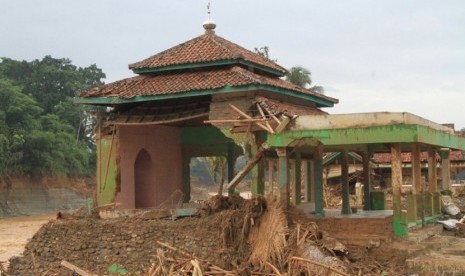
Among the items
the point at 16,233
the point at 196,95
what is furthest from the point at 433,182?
the point at 16,233

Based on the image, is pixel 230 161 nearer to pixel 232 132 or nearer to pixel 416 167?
pixel 232 132

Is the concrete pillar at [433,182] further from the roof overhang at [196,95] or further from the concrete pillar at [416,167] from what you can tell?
the roof overhang at [196,95]

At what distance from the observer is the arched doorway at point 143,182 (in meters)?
19.4

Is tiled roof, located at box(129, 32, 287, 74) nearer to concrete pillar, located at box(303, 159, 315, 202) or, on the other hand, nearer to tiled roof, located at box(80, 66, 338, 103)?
tiled roof, located at box(80, 66, 338, 103)

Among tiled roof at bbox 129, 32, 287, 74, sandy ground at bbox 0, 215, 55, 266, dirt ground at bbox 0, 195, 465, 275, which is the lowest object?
sandy ground at bbox 0, 215, 55, 266

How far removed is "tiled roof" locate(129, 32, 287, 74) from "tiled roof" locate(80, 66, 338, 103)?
0.35m

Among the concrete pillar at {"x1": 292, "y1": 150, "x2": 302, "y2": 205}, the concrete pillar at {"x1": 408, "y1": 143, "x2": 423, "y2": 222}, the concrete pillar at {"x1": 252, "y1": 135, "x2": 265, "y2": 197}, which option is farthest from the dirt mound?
the concrete pillar at {"x1": 292, "y1": 150, "x2": 302, "y2": 205}

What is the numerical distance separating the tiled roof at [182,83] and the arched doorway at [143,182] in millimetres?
2666

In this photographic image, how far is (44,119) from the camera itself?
152 feet

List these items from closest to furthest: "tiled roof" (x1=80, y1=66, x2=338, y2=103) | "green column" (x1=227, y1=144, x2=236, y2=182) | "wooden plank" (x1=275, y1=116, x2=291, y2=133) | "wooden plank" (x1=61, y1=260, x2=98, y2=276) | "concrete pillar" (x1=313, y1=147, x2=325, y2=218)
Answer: "wooden plank" (x1=275, y1=116, x2=291, y2=133) → "wooden plank" (x1=61, y1=260, x2=98, y2=276) → "tiled roof" (x1=80, y1=66, x2=338, y2=103) → "concrete pillar" (x1=313, y1=147, x2=325, y2=218) → "green column" (x1=227, y1=144, x2=236, y2=182)

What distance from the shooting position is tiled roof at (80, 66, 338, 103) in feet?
52.0

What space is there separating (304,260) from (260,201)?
9.29ft

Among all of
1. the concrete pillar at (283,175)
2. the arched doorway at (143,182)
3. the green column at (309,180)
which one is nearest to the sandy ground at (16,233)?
the arched doorway at (143,182)

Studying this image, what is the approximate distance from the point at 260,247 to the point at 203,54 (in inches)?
252
